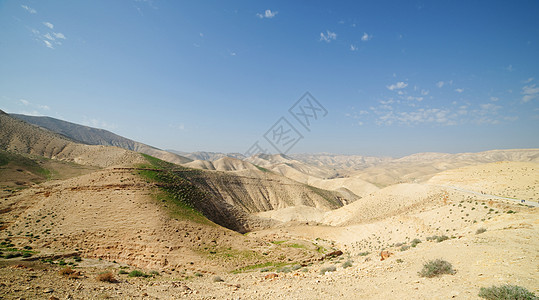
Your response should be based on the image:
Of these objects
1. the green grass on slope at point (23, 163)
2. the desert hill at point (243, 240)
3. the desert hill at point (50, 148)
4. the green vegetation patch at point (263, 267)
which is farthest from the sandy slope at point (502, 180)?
the green grass on slope at point (23, 163)

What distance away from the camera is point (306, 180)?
149m

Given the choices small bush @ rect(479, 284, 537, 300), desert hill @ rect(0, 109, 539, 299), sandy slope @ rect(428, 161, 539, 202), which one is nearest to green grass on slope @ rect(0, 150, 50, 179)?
desert hill @ rect(0, 109, 539, 299)

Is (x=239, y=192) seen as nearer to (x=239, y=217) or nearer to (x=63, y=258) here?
(x=239, y=217)

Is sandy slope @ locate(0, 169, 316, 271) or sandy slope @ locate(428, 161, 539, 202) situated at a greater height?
sandy slope @ locate(428, 161, 539, 202)

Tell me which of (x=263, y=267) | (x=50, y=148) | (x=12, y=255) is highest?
(x=50, y=148)

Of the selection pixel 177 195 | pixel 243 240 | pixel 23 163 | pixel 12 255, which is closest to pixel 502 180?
pixel 243 240

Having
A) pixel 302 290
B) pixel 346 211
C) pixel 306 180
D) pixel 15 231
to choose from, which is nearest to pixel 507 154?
pixel 306 180

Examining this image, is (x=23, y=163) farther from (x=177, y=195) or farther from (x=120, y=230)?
(x=120, y=230)

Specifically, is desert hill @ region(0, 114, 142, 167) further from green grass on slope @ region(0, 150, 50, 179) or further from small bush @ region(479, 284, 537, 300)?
small bush @ region(479, 284, 537, 300)

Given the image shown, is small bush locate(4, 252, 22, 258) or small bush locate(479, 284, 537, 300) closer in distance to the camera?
small bush locate(479, 284, 537, 300)

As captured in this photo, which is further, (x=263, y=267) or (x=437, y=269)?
(x=263, y=267)

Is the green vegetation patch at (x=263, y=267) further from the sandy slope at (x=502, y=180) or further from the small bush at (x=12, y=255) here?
the sandy slope at (x=502, y=180)

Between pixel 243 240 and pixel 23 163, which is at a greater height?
pixel 23 163

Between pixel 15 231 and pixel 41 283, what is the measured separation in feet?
59.1
